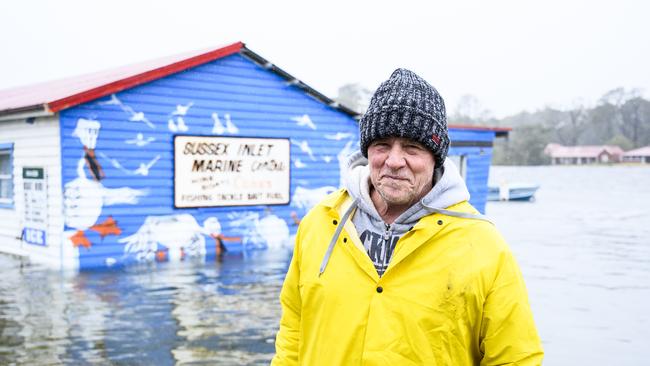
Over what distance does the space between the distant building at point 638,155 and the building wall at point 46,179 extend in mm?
63032

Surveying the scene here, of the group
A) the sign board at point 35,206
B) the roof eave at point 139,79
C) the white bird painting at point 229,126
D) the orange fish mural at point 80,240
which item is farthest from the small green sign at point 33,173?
the white bird painting at point 229,126

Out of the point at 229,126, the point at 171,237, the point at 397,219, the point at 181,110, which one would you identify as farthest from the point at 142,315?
the point at 397,219

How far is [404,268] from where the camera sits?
2066 mm

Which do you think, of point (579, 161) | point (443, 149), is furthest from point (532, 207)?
point (579, 161)

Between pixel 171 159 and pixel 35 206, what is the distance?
2.55 metres

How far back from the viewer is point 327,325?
2.15m

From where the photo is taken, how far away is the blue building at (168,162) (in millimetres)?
10703

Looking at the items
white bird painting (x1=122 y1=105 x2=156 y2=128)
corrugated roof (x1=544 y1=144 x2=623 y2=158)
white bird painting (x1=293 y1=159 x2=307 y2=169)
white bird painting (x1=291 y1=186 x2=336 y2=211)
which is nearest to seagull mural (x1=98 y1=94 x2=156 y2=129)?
white bird painting (x1=122 y1=105 x2=156 y2=128)

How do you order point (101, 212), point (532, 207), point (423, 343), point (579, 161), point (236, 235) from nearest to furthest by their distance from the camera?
1. point (423, 343)
2. point (101, 212)
3. point (236, 235)
4. point (532, 207)
5. point (579, 161)

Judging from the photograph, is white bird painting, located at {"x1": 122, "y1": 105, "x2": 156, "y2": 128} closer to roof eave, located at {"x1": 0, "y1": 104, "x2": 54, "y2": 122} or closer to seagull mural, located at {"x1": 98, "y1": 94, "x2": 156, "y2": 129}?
seagull mural, located at {"x1": 98, "y1": 94, "x2": 156, "y2": 129}

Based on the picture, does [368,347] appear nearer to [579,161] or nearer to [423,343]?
[423,343]

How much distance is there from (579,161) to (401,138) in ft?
249

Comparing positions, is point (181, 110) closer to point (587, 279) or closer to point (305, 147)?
point (305, 147)

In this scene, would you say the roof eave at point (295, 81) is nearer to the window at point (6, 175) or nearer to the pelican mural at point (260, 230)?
the pelican mural at point (260, 230)
